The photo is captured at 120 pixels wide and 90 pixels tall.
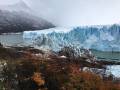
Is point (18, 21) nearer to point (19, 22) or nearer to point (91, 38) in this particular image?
point (19, 22)

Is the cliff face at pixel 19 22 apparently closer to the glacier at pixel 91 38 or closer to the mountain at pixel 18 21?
the mountain at pixel 18 21

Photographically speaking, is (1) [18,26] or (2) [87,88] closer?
(2) [87,88]

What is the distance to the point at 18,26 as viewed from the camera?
287 ft

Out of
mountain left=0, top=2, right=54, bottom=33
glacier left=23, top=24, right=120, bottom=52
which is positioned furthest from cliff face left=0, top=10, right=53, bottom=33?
glacier left=23, top=24, right=120, bottom=52

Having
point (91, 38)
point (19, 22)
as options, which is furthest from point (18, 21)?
point (91, 38)

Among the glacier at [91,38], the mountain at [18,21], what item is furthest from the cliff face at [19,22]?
the glacier at [91,38]

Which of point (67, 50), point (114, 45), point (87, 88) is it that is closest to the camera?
point (87, 88)

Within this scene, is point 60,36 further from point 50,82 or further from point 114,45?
point 50,82

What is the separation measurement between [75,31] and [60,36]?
1643mm

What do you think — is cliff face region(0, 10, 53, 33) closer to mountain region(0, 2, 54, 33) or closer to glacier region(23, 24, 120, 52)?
mountain region(0, 2, 54, 33)

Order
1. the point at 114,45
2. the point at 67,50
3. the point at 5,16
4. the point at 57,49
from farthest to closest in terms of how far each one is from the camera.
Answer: the point at 5,16 → the point at 114,45 → the point at 57,49 → the point at 67,50

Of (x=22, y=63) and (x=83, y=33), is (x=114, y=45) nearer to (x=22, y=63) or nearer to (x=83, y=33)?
(x=83, y=33)

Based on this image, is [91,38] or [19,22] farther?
[19,22]

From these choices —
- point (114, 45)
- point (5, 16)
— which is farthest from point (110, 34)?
point (5, 16)
